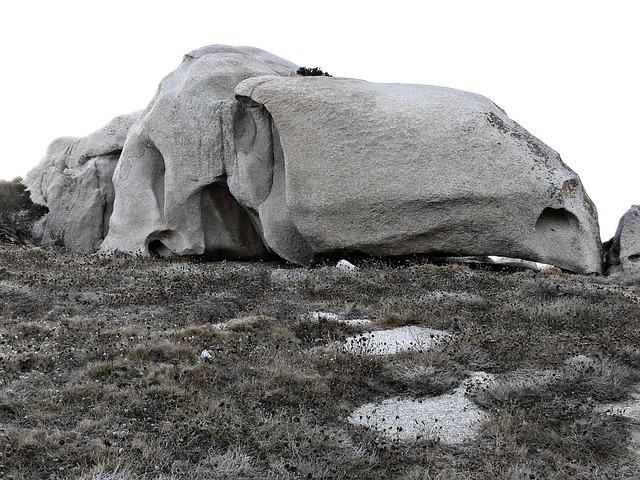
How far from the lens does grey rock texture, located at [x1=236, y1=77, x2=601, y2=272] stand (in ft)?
60.2

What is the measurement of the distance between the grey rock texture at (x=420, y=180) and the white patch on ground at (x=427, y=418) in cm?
958

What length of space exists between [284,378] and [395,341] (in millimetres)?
2827

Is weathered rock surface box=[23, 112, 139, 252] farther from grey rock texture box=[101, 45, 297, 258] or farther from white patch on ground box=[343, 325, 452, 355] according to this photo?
white patch on ground box=[343, 325, 452, 355]

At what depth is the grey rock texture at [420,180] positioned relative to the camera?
18344 mm

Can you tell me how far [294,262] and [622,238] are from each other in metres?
9.36

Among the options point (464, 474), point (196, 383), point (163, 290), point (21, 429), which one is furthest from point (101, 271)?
point (464, 474)

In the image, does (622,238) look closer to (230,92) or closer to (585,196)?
(585,196)

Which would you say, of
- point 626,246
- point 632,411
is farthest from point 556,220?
point 632,411

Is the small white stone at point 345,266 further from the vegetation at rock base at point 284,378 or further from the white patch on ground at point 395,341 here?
the white patch on ground at point 395,341

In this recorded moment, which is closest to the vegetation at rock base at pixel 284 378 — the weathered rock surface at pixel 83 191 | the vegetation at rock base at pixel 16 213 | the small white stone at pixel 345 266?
the small white stone at pixel 345 266

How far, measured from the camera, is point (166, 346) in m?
9.78

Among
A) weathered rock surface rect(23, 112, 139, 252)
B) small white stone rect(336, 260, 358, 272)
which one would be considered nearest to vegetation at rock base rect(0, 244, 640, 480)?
small white stone rect(336, 260, 358, 272)

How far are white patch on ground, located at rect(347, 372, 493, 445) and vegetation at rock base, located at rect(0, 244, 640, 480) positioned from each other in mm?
148

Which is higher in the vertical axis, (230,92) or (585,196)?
(230,92)
